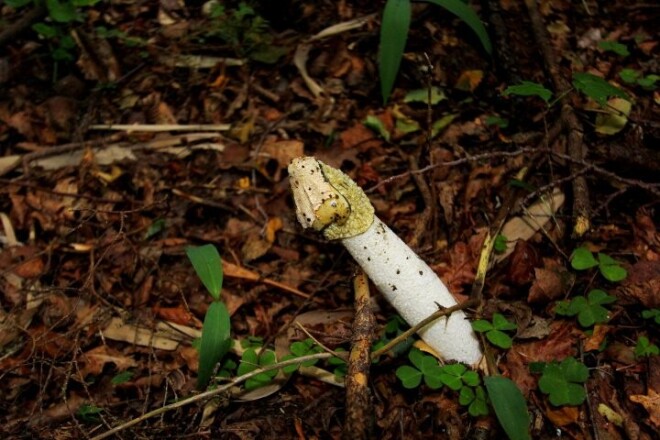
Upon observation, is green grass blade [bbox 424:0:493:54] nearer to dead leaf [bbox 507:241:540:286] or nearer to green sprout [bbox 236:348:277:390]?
dead leaf [bbox 507:241:540:286]

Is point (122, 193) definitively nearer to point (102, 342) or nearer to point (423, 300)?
point (102, 342)

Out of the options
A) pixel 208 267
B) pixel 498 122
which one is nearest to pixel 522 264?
pixel 498 122

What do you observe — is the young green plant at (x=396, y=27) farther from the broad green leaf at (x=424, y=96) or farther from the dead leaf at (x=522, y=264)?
the dead leaf at (x=522, y=264)

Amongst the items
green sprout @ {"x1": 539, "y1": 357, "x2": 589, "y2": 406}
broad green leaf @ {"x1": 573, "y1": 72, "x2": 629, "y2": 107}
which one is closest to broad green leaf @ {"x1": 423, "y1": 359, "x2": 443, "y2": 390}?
green sprout @ {"x1": 539, "y1": 357, "x2": 589, "y2": 406}

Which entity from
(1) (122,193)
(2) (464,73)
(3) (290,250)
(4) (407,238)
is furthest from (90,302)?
(2) (464,73)

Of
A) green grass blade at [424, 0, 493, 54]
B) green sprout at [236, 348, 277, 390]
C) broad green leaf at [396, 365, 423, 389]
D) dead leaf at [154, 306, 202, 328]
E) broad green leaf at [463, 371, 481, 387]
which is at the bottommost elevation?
dead leaf at [154, 306, 202, 328]

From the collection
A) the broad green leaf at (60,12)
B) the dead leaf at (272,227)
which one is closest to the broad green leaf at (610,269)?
the dead leaf at (272,227)
